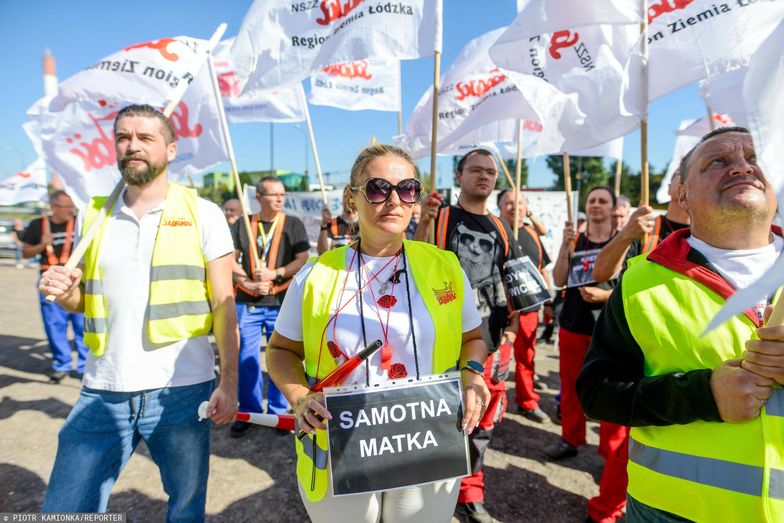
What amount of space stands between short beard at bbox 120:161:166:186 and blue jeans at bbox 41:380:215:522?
950mm

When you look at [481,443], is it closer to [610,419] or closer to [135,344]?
[610,419]

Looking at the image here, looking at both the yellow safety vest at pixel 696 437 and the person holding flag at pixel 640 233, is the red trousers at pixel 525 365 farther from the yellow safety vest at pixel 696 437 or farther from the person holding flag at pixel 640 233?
the yellow safety vest at pixel 696 437

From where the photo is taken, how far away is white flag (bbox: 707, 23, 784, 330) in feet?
2.75

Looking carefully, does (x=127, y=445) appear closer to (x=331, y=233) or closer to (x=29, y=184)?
(x=331, y=233)

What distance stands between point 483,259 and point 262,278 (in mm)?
2091

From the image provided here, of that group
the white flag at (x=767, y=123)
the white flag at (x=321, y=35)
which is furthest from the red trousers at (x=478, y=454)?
the white flag at (x=321, y=35)

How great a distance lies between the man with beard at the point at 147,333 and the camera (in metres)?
1.86

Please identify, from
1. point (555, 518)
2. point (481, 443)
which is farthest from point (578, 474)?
point (481, 443)

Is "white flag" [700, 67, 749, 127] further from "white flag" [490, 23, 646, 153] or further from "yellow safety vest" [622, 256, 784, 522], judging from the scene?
"yellow safety vest" [622, 256, 784, 522]

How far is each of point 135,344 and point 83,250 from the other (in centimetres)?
47

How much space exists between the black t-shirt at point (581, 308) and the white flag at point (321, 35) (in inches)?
79.2

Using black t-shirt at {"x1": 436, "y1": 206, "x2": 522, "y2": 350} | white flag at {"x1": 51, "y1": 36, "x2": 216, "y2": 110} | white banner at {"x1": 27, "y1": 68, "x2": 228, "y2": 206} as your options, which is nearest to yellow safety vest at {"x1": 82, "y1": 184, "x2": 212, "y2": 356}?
black t-shirt at {"x1": 436, "y1": 206, "x2": 522, "y2": 350}

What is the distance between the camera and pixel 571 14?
2873 mm

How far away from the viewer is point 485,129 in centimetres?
507
